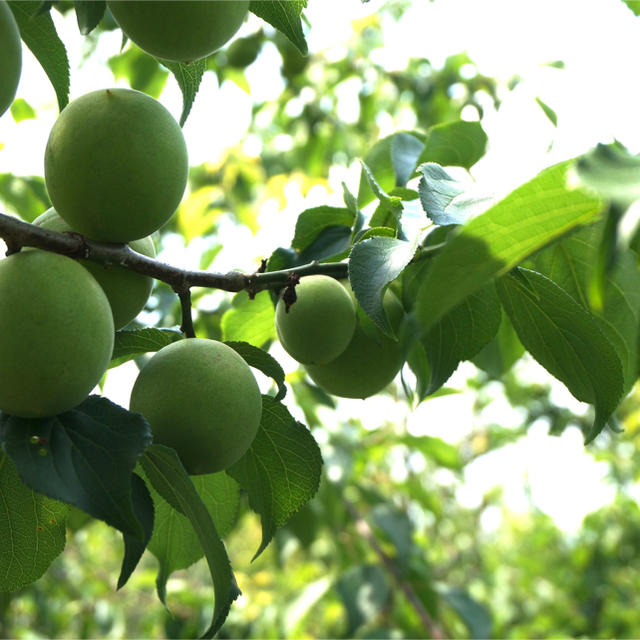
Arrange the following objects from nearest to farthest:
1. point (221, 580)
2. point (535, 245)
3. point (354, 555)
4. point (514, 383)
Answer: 1. point (535, 245)
2. point (221, 580)
3. point (354, 555)
4. point (514, 383)

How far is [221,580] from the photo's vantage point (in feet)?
2.70

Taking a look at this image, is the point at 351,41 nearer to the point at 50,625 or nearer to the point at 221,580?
the point at 50,625

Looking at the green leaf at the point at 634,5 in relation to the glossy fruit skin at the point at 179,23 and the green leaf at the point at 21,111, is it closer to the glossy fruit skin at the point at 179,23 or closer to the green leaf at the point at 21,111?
the glossy fruit skin at the point at 179,23

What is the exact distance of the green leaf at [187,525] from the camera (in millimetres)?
1142

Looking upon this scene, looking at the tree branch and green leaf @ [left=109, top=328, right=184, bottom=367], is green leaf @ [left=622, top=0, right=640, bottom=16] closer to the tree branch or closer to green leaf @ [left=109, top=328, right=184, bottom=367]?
the tree branch

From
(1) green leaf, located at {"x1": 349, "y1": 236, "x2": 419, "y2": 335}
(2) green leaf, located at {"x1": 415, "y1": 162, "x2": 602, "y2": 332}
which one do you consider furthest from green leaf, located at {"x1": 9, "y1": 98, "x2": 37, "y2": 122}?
(2) green leaf, located at {"x1": 415, "y1": 162, "x2": 602, "y2": 332}

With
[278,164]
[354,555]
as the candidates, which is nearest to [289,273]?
[354,555]

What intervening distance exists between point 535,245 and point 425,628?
2.32 m

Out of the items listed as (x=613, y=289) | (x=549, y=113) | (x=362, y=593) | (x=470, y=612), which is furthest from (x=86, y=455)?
(x=470, y=612)

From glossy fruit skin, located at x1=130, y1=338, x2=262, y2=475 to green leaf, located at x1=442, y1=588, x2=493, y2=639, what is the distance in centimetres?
199

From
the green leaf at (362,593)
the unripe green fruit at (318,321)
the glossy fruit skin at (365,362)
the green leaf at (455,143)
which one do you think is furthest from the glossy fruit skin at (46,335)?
the green leaf at (362,593)

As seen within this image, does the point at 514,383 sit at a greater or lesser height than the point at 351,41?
lesser

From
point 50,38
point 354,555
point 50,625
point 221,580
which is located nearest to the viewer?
point 221,580

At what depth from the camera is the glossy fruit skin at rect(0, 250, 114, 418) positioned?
740 millimetres
